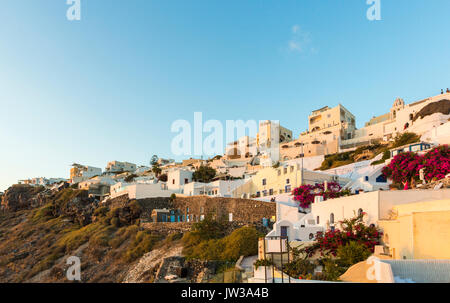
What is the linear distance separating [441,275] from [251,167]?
155 feet

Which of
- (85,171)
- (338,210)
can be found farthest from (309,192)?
(85,171)

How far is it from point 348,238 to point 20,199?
5645cm

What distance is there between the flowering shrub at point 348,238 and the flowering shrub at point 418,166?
8123mm

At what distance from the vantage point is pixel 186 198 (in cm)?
3453

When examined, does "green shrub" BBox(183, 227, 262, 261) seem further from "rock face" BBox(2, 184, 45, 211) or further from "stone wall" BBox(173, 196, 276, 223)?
"rock face" BBox(2, 184, 45, 211)

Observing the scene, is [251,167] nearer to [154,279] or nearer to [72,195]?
[72,195]

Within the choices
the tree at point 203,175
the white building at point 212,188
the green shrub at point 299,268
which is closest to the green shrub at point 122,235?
the white building at point 212,188

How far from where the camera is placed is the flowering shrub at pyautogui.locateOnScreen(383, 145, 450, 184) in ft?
69.0

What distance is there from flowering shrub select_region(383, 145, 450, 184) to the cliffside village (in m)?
0.75

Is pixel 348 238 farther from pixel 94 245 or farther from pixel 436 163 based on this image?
pixel 94 245

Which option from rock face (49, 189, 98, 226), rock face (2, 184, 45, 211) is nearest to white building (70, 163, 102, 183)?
rock face (2, 184, 45, 211)

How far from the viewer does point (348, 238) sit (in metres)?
15.9
